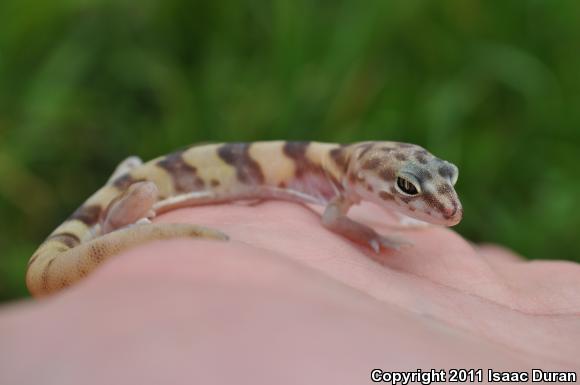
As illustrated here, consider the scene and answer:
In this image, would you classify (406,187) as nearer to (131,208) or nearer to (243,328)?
(131,208)

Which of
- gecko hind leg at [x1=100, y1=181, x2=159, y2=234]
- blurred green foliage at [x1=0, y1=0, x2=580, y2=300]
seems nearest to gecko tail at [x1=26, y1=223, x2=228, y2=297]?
gecko hind leg at [x1=100, y1=181, x2=159, y2=234]

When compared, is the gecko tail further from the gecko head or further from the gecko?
the gecko head

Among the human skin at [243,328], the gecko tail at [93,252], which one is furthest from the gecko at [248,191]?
the human skin at [243,328]

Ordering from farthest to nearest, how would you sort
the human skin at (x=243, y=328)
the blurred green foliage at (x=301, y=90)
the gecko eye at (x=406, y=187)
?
the blurred green foliage at (x=301, y=90) < the gecko eye at (x=406, y=187) < the human skin at (x=243, y=328)

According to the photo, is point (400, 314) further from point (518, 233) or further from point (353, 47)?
point (353, 47)

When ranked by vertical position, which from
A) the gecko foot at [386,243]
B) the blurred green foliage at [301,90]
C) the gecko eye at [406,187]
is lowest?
the gecko foot at [386,243]

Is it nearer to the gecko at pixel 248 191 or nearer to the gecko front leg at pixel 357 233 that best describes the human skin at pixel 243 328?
the gecko at pixel 248 191

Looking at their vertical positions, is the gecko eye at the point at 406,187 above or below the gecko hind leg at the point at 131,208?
above
